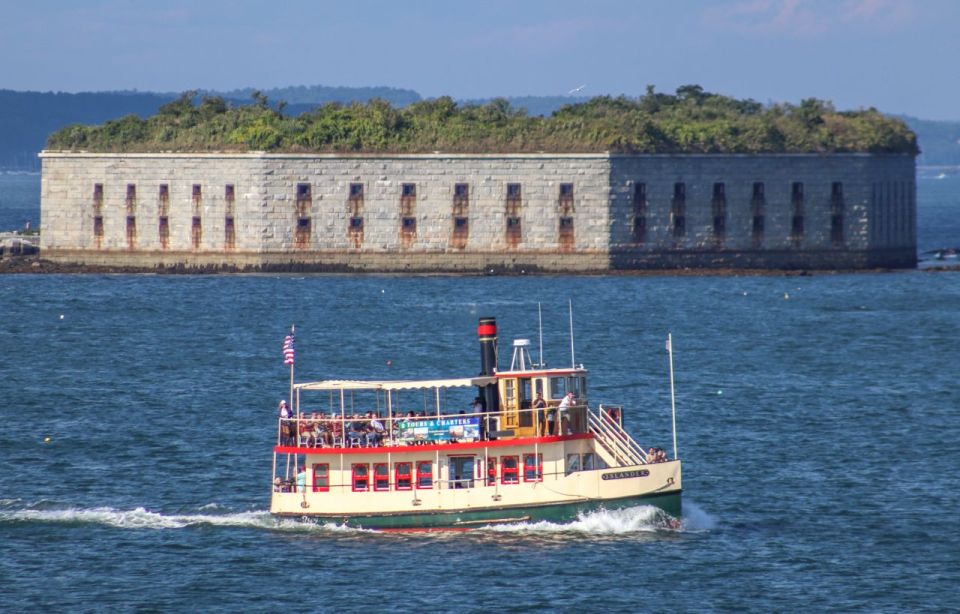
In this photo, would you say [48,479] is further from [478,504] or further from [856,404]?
[856,404]

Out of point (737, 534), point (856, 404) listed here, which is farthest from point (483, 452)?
point (856, 404)

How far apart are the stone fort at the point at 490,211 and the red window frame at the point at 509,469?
6931 centimetres

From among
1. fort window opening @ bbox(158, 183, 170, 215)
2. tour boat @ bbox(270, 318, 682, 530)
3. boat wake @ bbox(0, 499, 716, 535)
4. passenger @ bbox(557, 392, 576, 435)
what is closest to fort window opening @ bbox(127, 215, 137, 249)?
fort window opening @ bbox(158, 183, 170, 215)

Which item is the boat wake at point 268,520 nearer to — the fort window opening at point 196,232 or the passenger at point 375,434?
the passenger at point 375,434

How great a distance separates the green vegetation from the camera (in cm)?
11688

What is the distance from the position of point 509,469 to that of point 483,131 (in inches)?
2928

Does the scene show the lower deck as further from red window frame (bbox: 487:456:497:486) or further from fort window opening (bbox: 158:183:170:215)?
fort window opening (bbox: 158:183:170:215)

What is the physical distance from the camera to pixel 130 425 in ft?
203

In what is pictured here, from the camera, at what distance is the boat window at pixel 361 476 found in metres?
45.7

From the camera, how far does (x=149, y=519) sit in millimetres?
47312

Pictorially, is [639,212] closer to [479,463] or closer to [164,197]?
[164,197]

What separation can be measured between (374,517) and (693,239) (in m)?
73.0

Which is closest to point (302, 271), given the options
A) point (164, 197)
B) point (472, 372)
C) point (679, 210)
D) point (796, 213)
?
point (164, 197)

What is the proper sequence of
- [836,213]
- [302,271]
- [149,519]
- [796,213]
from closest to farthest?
1. [149,519]
2. [302,271]
3. [796,213]
4. [836,213]
